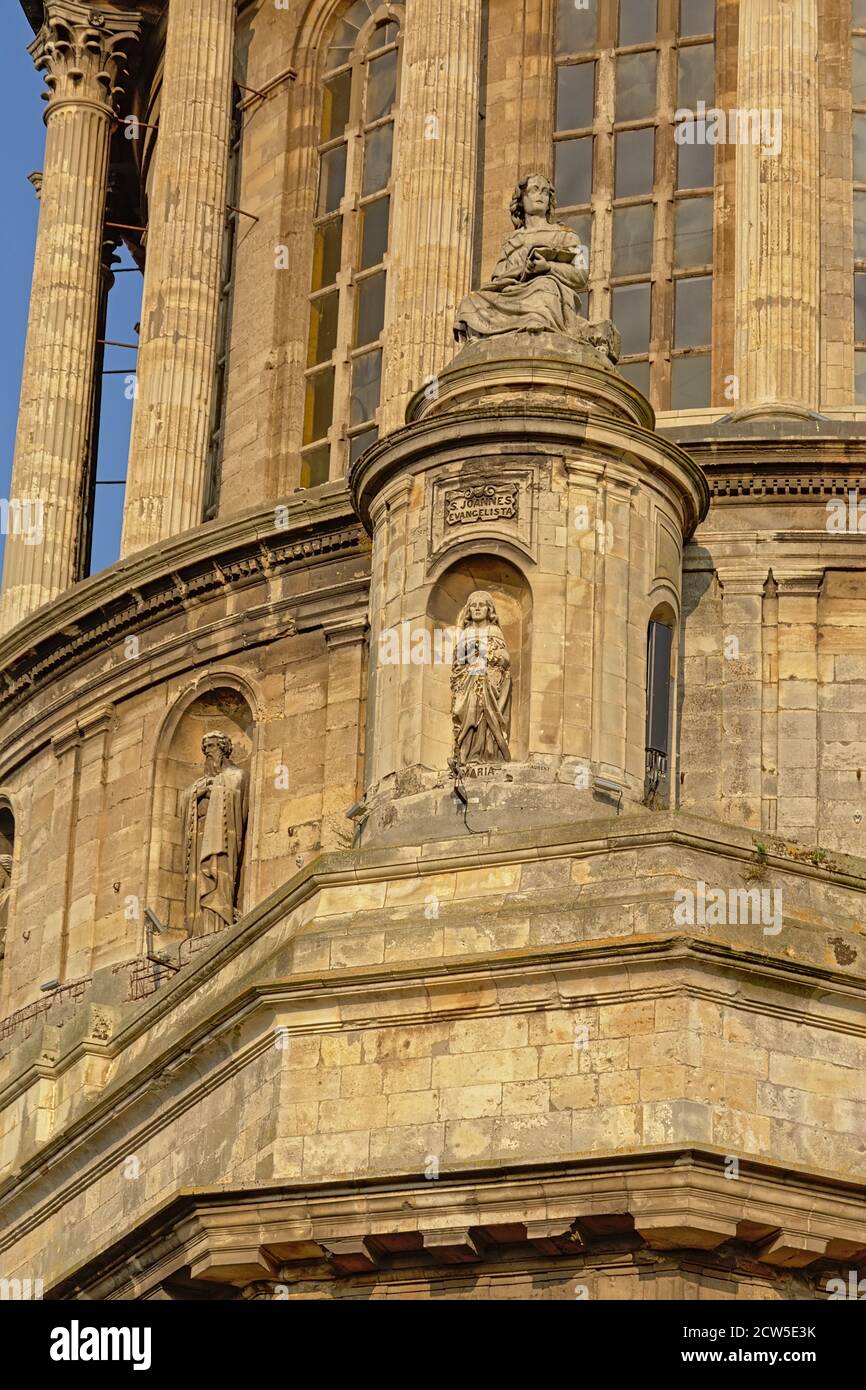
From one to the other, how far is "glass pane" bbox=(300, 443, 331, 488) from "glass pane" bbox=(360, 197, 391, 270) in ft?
8.64

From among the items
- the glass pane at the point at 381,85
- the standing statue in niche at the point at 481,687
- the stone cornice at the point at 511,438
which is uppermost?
the glass pane at the point at 381,85

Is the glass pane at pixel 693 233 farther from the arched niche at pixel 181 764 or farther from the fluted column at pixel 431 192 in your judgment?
the arched niche at pixel 181 764

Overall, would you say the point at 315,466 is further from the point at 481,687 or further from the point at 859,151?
the point at 481,687

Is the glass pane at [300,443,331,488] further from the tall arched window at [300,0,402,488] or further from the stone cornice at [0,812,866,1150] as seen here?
the stone cornice at [0,812,866,1150]

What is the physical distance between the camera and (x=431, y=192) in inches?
1860

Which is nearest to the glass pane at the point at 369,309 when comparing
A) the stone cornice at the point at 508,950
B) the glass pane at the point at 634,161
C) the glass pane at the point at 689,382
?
the glass pane at the point at 634,161

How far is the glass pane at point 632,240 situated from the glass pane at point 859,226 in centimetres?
254

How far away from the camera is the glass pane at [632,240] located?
47.9 metres

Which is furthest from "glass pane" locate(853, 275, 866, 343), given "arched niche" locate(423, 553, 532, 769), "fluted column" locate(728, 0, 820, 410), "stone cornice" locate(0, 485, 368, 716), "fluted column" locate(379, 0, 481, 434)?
"arched niche" locate(423, 553, 532, 769)

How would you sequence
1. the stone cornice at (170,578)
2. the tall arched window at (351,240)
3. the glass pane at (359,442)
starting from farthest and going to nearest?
1. the tall arched window at (351,240)
2. the glass pane at (359,442)
3. the stone cornice at (170,578)

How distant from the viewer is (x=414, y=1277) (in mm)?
30719

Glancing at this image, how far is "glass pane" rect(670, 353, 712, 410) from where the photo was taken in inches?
Answer: 1836

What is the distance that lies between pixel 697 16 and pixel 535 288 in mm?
10424

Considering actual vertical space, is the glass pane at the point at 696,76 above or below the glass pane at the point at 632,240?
above
